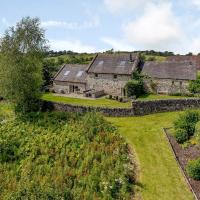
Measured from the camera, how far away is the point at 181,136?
34156 mm

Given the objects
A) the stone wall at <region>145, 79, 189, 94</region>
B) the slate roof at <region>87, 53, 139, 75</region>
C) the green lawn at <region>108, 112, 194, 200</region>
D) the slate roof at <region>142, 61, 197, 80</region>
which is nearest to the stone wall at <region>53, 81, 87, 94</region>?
the slate roof at <region>87, 53, 139, 75</region>

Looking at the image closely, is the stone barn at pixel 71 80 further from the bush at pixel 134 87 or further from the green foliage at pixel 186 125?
the green foliage at pixel 186 125

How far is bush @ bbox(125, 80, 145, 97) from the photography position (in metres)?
56.0

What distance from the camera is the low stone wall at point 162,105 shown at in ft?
144

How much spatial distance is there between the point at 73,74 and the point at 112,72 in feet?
31.9

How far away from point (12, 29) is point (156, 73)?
24.0m

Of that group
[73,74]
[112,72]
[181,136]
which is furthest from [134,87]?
[181,136]

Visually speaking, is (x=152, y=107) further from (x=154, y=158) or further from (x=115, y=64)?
(x=115, y=64)

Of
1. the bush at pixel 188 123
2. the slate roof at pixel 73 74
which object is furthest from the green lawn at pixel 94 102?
the bush at pixel 188 123

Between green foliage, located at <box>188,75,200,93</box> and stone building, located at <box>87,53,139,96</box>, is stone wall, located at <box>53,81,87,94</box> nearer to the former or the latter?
stone building, located at <box>87,53,139,96</box>

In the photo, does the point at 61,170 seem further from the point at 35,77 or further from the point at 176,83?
the point at 176,83

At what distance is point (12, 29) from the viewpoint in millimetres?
47969

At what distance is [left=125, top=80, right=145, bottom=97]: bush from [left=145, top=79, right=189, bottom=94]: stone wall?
67.8 inches

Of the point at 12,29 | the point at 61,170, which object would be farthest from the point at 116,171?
the point at 12,29
